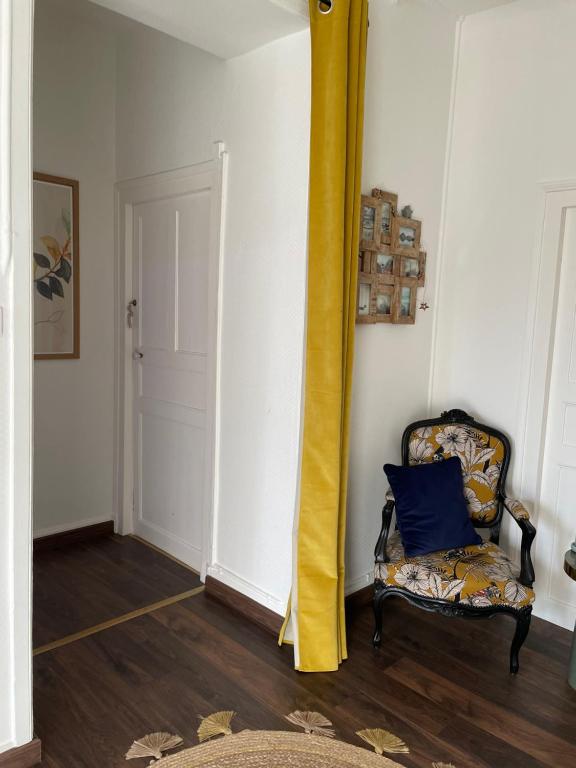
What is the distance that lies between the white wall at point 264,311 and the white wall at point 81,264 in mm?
1053

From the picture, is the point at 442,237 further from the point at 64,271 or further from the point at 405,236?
the point at 64,271

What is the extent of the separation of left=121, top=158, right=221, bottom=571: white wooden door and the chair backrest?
3.28 ft

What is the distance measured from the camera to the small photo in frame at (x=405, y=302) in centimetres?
282

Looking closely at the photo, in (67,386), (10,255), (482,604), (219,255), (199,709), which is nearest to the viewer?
(10,255)

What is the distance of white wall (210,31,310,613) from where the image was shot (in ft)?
8.19

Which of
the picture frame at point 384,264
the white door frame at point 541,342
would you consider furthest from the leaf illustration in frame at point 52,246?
the white door frame at point 541,342

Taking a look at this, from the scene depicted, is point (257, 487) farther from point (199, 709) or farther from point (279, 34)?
point (279, 34)

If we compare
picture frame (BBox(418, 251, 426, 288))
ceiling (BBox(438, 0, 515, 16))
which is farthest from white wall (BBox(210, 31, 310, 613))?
ceiling (BBox(438, 0, 515, 16))

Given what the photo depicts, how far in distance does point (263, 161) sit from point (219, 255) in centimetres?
48

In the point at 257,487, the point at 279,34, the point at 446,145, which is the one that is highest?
the point at 279,34

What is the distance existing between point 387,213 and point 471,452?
3.84 ft

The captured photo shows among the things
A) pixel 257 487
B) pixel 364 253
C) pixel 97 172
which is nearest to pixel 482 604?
pixel 257 487

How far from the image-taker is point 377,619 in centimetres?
253

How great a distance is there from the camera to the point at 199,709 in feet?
7.03
